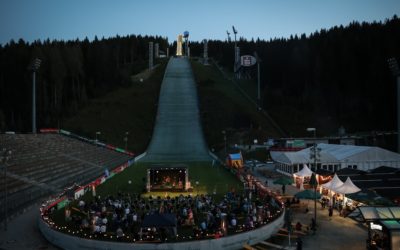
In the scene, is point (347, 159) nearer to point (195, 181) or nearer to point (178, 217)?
point (195, 181)

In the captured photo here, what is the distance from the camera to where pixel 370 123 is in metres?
72.8

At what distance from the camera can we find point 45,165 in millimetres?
40500

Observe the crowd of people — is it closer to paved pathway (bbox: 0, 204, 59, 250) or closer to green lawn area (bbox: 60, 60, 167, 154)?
paved pathway (bbox: 0, 204, 59, 250)

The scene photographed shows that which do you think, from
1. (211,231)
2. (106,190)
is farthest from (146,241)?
(106,190)

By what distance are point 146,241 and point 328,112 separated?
66636 millimetres

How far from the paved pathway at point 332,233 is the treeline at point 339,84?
4721 cm

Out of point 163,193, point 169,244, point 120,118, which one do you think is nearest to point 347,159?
point 163,193

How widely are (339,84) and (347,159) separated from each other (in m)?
43.4

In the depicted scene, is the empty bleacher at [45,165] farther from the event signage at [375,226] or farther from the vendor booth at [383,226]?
the event signage at [375,226]

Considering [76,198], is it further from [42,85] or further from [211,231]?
[42,85]

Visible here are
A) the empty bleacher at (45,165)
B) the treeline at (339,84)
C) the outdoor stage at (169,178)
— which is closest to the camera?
the empty bleacher at (45,165)

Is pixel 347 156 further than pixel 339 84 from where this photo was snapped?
No

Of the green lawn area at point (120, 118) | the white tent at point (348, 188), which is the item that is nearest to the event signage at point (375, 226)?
the white tent at point (348, 188)

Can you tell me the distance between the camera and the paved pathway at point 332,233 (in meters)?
19.9
